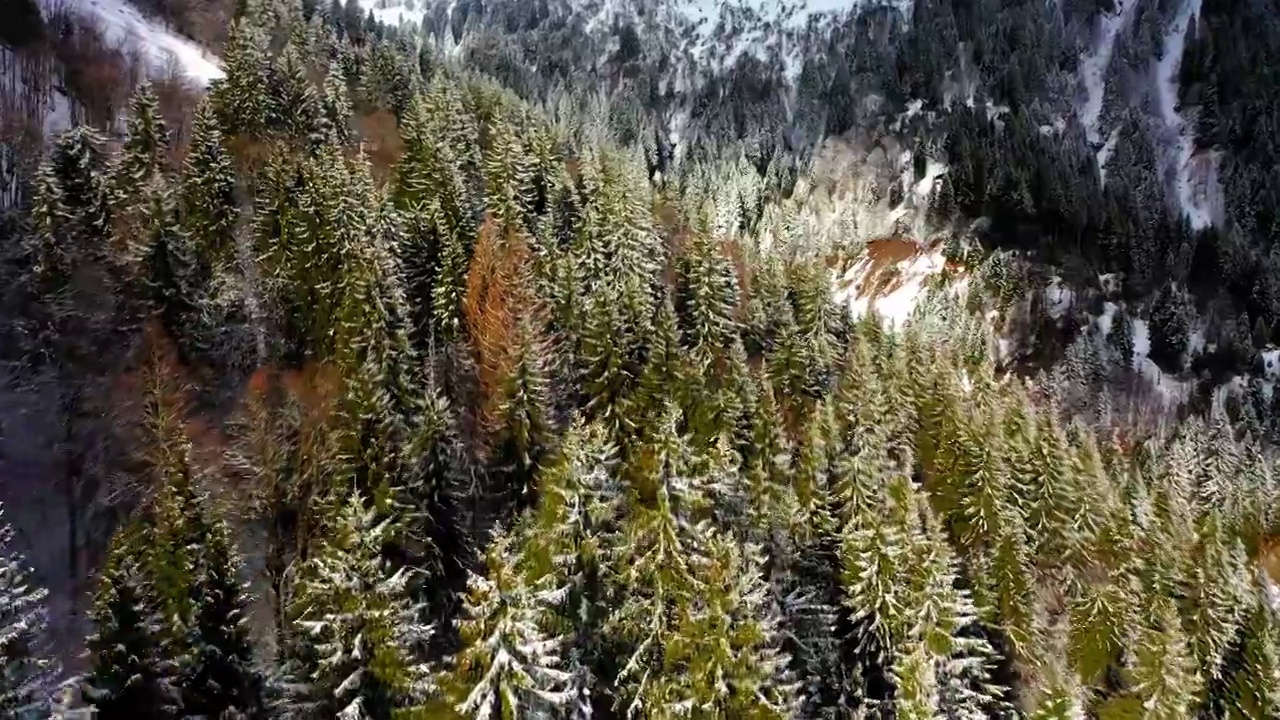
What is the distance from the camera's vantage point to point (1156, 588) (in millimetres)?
41438

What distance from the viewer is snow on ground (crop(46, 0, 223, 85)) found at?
94.2 meters

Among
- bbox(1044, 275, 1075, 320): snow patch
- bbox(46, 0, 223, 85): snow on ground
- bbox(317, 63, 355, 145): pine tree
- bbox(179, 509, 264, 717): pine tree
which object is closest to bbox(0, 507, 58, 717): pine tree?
bbox(179, 509, 264, 717): pine tree

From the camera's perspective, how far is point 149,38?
101 metres

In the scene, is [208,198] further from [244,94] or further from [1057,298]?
[1057,298]

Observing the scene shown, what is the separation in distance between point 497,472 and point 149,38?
95.5 meters

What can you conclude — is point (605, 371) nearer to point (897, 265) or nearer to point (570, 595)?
point (570, 595)

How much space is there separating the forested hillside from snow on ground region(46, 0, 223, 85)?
11266 mm

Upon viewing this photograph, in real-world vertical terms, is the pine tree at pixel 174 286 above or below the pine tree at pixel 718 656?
above

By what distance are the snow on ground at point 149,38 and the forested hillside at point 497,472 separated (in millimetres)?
11266

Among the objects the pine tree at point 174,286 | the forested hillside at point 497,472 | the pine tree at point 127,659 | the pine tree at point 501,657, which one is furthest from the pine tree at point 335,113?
the pine tree at point 501,657

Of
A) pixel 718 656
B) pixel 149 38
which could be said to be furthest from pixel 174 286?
pixel 149 38

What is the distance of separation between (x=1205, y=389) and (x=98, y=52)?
144m

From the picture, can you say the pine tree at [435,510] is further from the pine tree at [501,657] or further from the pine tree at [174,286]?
the pine tree at [174,286]

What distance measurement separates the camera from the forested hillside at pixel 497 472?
2136 centimetres
